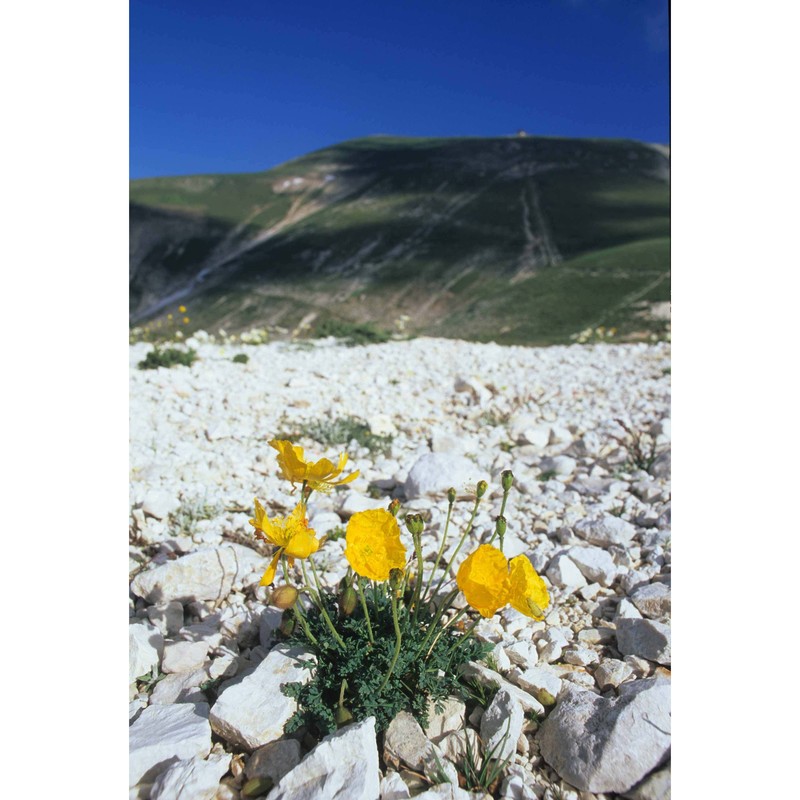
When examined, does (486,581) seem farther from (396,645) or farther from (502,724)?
(502,724)

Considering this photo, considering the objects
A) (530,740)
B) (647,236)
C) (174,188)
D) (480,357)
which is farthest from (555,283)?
(174,188)

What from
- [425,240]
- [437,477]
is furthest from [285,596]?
[425,240]

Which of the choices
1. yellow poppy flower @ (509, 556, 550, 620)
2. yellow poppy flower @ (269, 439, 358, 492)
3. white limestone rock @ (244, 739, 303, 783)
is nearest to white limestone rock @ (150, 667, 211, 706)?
white limestone rock @ (244, 739, 303, 783)

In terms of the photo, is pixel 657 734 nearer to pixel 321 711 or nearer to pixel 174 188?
pixel 321 711

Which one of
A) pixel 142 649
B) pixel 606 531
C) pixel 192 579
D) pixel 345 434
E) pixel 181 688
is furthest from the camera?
pixel 345 434

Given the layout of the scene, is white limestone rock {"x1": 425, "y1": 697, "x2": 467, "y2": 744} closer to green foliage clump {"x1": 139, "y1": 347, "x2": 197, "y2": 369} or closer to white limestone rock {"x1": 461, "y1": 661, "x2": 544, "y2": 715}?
white limestone rock {"x1": 461, "y1": 661, "x2": 544, "y2": 715}

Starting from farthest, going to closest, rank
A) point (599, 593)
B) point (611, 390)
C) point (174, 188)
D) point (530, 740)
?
point (174, 188)
point (611, 390)
point (599, 593)
point (530, 740)

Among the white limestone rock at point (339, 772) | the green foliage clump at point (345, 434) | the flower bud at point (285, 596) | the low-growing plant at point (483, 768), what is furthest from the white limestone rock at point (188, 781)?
the green foliage clump at point (345, 434)
